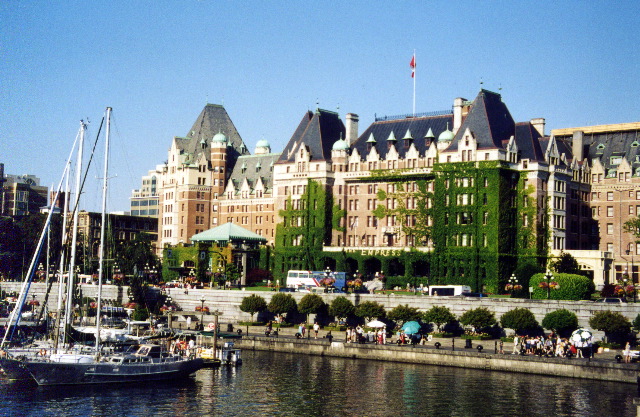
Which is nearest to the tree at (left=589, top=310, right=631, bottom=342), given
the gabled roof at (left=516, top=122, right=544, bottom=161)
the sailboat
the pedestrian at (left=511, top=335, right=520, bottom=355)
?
the pedestrian at (left=511, top=335, right=520, bottom=355)

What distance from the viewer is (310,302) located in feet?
355

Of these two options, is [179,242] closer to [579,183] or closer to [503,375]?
[579,183]

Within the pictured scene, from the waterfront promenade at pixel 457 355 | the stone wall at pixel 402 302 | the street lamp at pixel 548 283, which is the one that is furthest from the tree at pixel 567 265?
the waterfront promenade at pixel 457 355

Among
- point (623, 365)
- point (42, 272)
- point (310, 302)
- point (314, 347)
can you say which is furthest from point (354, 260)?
point (623, 365)

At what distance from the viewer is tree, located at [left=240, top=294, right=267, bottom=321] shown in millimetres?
112938

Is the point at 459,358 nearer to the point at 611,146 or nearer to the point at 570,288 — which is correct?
the point at 570,288

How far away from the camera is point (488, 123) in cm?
12688

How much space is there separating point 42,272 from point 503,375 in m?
97.5

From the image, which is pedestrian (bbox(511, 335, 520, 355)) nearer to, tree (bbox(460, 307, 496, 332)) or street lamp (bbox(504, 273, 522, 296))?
tree (bbox(460, 307, 496, 332))

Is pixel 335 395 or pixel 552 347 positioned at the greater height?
pixel 552 347

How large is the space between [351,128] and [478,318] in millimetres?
61487

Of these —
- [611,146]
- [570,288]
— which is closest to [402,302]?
[570,288]

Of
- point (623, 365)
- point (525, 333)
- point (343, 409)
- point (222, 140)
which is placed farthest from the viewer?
point (222, 140)

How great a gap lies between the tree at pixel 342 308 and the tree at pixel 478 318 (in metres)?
14.7
